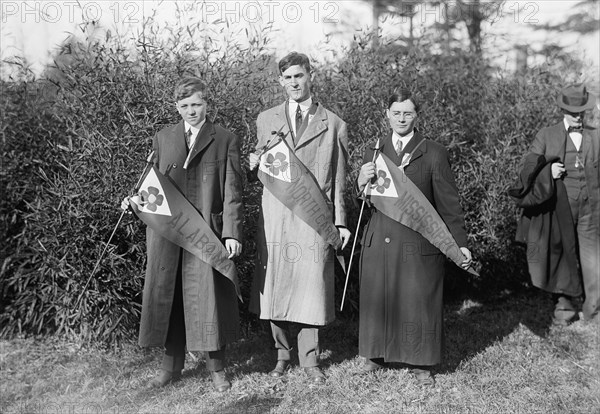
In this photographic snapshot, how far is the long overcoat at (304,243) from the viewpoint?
4.98 metres

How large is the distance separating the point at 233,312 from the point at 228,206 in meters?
0.73

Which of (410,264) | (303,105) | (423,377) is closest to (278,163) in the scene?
(303,105)

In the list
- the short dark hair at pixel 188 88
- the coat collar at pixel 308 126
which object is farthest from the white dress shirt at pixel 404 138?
the short dark hair at pixel 188 88

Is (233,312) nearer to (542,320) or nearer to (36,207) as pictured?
(36,207)

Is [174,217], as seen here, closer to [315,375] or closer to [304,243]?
[304,243]

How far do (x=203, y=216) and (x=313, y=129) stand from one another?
94cm

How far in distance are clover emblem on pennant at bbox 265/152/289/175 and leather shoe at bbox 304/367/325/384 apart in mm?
1354

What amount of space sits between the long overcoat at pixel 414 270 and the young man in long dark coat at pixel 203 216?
999 millimetres

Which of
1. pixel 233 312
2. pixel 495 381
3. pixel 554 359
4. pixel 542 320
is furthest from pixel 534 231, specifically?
pixel 233 312

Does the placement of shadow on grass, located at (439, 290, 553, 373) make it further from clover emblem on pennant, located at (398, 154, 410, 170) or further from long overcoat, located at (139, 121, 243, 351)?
long overcoat, located at (139, 121, 243, 351)

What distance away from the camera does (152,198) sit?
183 inches

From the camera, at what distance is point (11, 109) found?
5.91m

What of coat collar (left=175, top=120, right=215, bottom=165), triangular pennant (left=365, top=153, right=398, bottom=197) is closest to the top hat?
triangular pennant (left=365, top=153, right=398, bottom=197)

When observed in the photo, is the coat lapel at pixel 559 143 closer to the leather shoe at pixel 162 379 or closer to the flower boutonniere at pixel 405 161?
the flower boutonniere at pixel 405 161
